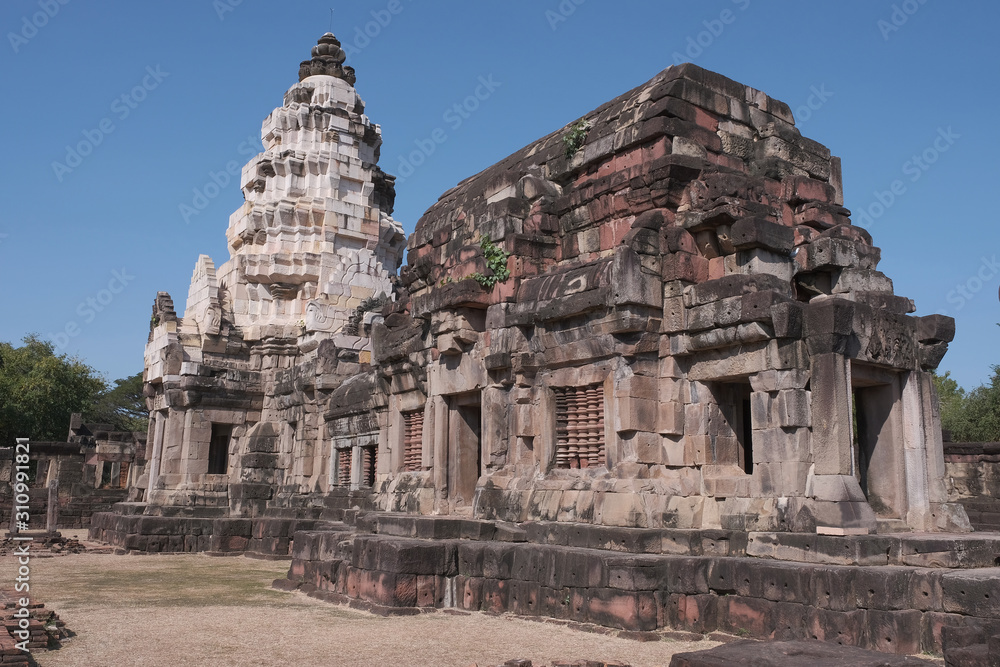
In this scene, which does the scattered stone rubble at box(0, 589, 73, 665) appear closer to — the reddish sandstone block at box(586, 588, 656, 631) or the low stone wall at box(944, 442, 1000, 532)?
the reddish sandstone block at box(586, 588, 656, 631)

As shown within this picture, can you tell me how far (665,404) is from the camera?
11.2m

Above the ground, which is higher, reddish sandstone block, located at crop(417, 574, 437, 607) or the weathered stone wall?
the weathered stone wall

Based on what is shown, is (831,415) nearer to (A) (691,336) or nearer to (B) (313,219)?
(A) (691,336)

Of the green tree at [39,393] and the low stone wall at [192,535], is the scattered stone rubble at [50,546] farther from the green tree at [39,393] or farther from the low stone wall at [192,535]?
the green tree at [39,393]

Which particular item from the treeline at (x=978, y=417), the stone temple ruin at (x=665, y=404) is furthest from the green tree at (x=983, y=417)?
the stone temple ruin at (x=665, y=404)

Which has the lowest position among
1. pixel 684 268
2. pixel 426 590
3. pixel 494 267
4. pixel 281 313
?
pixel 426 590

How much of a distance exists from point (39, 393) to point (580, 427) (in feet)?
137

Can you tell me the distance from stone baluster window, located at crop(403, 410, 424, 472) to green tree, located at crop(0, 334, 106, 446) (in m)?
35.2

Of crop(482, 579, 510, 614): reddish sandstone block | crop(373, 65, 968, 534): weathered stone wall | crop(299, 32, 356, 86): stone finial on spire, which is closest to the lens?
crop(373, 65, 968, 534): weathered stone wall

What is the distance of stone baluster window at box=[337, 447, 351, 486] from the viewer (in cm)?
1948

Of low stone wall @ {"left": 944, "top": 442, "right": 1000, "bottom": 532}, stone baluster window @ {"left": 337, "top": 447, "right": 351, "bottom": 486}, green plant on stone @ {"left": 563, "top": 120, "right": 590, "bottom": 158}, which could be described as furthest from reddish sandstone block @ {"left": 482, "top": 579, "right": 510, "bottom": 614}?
low stone wall @ {"left": 944, "top": 442, "right": 1000, "bottom": 532}

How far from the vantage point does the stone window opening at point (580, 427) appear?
11672 millimetres

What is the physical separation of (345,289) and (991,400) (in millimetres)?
22743

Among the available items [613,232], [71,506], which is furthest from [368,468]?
[71,506]
